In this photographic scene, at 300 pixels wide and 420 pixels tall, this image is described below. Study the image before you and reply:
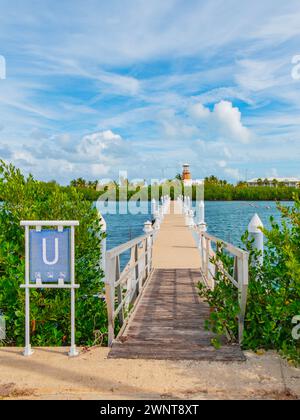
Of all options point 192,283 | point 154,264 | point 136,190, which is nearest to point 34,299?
point 192,283

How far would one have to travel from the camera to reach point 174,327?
604cm

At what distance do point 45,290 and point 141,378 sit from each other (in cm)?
231

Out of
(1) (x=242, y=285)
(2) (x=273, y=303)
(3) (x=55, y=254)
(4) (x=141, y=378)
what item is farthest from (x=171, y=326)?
(3) (x=55, y=254)

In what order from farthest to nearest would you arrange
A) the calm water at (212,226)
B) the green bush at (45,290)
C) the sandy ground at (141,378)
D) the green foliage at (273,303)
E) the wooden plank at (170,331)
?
the calm water at (212,226), the green bush at (45,290), the wooden plank at (170,331), the green foliage at (273,303), the sandy ground at (141,378)

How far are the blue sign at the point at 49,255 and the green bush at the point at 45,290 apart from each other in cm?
53

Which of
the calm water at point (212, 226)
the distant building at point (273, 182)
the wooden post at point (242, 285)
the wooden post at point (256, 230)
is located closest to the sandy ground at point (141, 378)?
the wooden post at point (242, 285)

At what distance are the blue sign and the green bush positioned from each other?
530mm

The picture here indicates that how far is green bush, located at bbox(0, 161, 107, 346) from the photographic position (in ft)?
18.6

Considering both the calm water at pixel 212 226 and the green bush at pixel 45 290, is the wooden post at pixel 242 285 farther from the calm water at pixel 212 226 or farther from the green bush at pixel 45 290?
the calm water at pixel 212 226

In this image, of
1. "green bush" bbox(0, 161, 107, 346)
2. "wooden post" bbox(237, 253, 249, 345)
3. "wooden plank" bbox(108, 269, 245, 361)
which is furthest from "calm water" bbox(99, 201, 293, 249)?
"wooden post" bbox(237, 253, 249, 345)

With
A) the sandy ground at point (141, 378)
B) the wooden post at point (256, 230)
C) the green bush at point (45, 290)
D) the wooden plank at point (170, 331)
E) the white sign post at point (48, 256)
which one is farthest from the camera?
the wooden post at point (256, 230)

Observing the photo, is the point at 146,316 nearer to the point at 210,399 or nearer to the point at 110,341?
the point at 110,341

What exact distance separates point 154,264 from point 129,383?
8.55 m

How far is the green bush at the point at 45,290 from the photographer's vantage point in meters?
5.68
